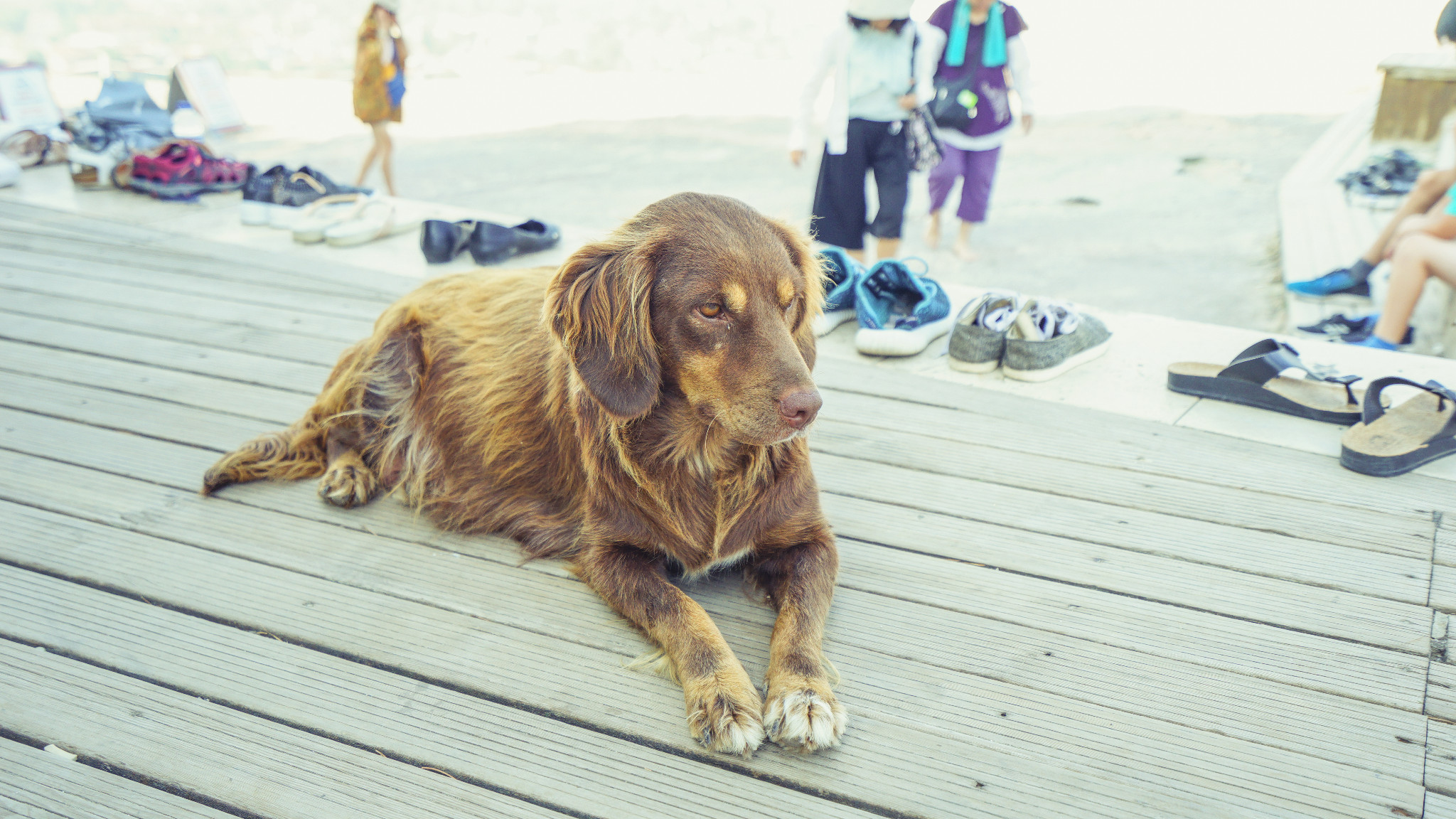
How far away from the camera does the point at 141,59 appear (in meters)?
20.9

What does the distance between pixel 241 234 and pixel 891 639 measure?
4738 mm

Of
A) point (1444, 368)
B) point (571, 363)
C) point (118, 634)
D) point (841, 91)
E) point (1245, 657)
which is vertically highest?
point (841, 91)

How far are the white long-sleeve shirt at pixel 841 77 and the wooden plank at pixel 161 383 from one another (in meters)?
3.09

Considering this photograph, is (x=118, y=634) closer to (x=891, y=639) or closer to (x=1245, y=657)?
(x=891, y=639)

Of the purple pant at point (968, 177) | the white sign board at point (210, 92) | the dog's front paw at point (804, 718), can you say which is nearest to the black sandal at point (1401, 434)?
the dog's front paw at point (804, 718)

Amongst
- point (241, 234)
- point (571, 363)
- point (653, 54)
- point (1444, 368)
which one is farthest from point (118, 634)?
point (653, 54)

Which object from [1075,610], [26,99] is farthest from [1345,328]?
[26,99]

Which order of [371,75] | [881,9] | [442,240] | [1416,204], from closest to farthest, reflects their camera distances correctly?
Result: [442,240] → [881,9] → [1416,204] → [371,75]

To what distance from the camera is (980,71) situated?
638cm

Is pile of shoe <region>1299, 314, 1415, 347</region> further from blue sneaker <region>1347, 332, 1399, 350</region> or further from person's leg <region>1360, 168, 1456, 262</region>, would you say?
person's leg <region>1360, 168, 1456, 262</region>

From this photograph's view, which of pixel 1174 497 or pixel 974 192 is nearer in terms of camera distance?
pixel 1174 497

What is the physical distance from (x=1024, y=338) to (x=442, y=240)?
288cm

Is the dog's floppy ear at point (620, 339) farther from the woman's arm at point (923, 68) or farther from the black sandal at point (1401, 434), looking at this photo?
the woman's arm at point (923, 68)

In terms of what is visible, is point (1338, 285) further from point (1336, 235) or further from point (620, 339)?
point (620, 339)
